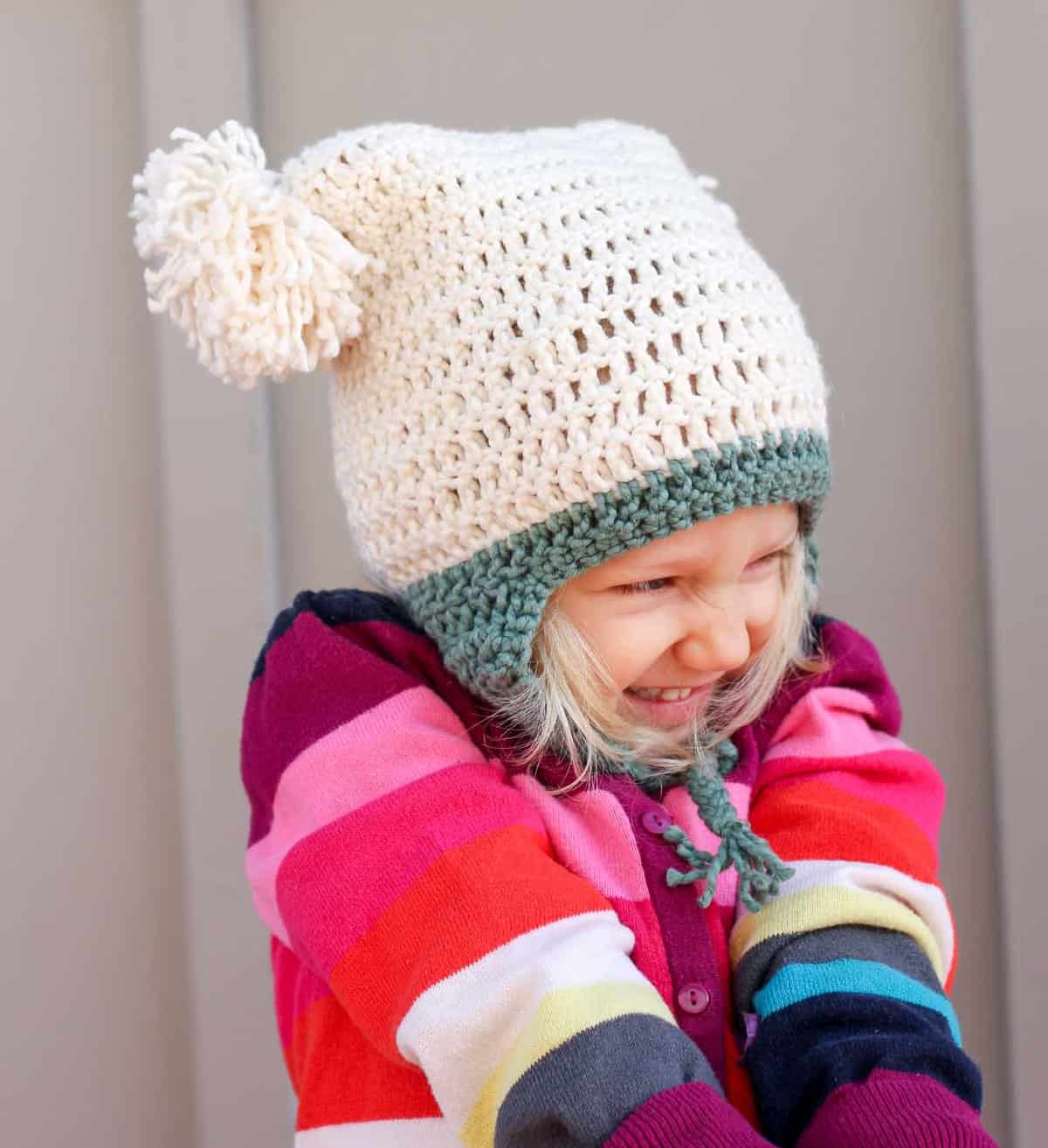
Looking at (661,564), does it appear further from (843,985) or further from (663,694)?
(843,985)

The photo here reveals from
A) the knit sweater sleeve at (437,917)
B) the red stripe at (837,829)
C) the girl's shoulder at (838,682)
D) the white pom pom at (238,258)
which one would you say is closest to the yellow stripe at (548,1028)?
the knit sweater sleeve at (437,917)

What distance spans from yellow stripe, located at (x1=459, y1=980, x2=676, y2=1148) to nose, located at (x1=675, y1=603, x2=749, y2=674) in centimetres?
24

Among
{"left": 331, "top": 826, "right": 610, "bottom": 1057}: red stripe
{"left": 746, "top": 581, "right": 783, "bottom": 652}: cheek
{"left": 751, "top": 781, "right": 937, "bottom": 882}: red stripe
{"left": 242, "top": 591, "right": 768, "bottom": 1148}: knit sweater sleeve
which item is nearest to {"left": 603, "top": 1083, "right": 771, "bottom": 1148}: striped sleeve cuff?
{"left": 242, "top": 591, "right": 768, "bottom": 1148}: knit sweater sleeve

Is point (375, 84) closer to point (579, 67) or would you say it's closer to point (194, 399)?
point (579, 67)

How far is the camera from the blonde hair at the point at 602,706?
87 cm

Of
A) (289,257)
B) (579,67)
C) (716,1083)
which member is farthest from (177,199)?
(716,1083)

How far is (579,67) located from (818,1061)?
0.90m

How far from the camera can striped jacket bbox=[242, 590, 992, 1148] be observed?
2.31 ft

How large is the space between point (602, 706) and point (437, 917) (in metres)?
0.20

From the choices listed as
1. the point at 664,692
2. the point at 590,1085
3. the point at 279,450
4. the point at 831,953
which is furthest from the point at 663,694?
the point at 279,450

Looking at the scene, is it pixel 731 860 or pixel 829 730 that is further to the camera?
pixel 829 730

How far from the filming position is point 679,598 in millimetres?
881

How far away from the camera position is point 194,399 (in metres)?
1.26

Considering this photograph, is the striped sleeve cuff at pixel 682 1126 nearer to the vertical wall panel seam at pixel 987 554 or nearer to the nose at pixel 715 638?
the nose at pixel 715 638
